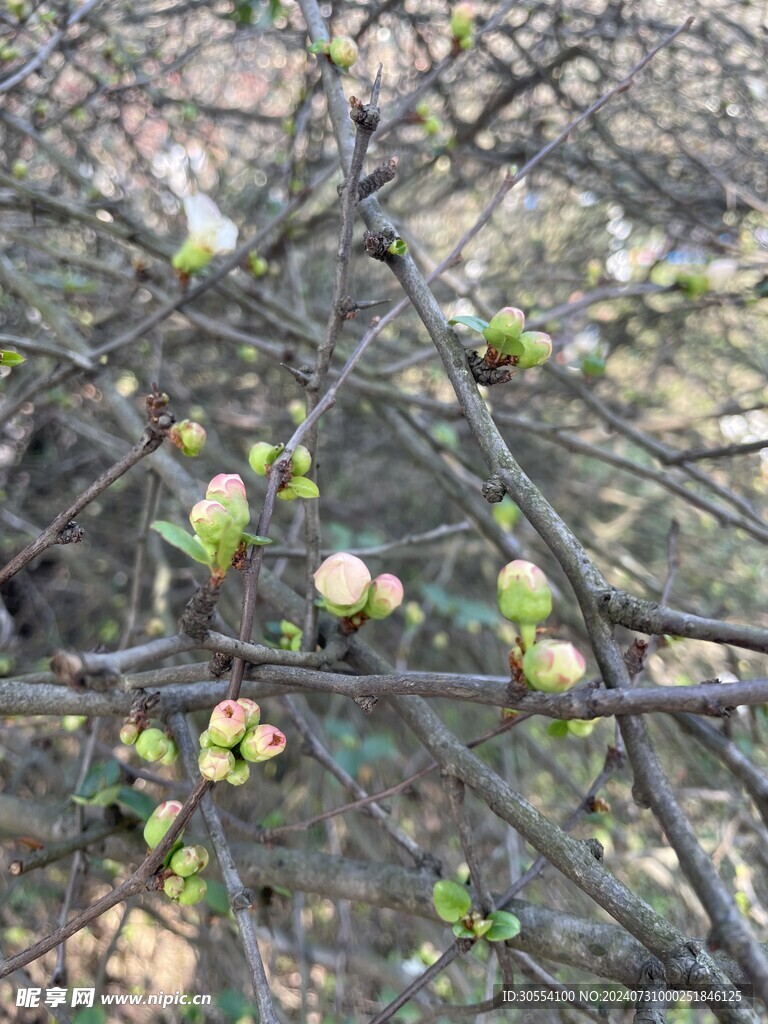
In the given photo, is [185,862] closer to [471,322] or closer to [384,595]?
[384,595]

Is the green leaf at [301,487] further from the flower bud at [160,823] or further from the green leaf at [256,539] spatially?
the flower bud at [160,823]

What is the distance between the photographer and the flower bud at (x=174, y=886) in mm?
846

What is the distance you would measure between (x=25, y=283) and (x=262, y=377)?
1318 mm

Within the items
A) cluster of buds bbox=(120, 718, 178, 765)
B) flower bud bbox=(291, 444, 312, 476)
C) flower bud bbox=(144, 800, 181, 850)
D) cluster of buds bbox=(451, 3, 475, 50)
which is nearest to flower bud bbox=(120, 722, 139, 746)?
cluster of buds bbox=(120, 718, 178, 765)

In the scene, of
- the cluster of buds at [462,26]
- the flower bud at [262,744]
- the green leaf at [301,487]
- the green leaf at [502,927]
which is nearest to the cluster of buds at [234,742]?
the flower bud at [262,744]

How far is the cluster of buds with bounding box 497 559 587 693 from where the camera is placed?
64 cm

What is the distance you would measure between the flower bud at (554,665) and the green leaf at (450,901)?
0.38 metres

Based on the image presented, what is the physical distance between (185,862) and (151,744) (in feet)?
0.49

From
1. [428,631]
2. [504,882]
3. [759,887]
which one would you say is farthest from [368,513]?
[759,887]

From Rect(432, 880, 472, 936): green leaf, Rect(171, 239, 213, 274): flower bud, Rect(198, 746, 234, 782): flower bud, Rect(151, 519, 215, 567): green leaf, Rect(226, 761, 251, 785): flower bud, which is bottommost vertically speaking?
Rect(432, 880, 472, 936): green leaf

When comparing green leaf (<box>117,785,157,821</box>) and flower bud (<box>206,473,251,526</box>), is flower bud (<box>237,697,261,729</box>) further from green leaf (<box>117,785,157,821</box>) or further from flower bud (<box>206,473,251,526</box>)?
green leaf (<box>117,785,157,821</box>)

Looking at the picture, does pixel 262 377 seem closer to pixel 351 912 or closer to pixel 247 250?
pixel 247 250

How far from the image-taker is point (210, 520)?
677 millimetres

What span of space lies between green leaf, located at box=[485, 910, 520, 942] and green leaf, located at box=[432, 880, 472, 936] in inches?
1.3
